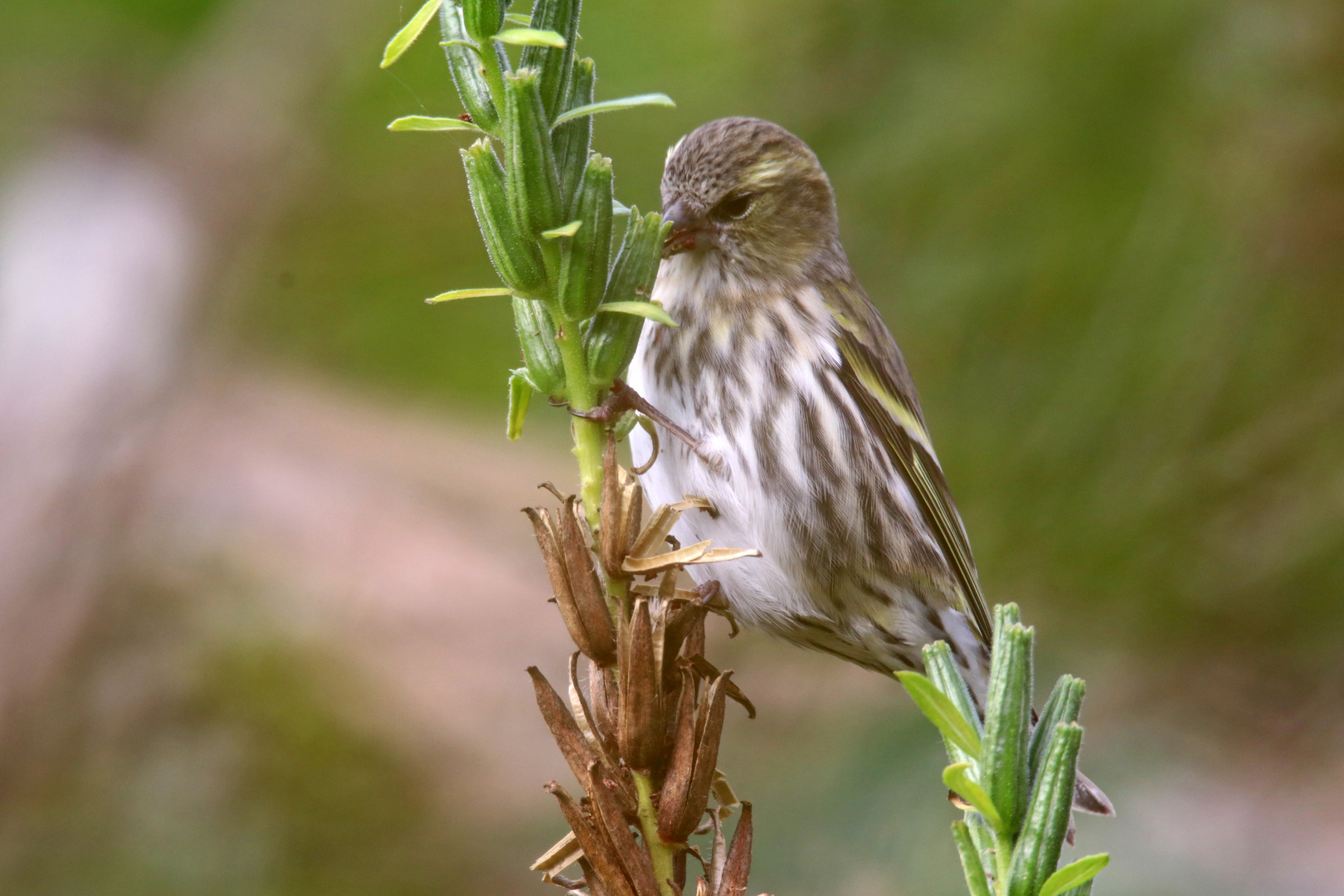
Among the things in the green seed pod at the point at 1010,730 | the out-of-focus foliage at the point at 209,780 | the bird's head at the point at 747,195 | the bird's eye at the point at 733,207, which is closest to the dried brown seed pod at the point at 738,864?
the green seed pod at the point at 1010,730

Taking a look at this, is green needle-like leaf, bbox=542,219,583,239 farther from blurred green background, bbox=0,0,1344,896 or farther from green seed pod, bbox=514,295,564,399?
blurred green background, bbox=0,0,1344,896

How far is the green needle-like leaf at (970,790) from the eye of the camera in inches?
15.8

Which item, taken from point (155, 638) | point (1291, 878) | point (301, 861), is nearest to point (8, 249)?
point (155, 638)

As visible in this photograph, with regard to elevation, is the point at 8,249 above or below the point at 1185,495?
above

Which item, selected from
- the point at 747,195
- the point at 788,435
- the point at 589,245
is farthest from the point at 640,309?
the point at 747,195

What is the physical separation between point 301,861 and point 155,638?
1.87ft

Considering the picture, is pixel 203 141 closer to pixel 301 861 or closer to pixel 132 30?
pixel 132 30

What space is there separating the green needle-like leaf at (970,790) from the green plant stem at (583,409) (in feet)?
0.62

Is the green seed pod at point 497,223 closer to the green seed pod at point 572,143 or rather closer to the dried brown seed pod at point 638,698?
the green seed pod at point 572,143

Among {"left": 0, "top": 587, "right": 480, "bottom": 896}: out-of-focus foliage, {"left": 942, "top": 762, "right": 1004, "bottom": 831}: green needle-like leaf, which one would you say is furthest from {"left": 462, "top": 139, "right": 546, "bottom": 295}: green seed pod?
{"left": 0, "top": 587, "right": 480, "bottom": 896}: out-of-focus foliage

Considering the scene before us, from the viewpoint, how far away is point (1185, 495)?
1403 millimetres

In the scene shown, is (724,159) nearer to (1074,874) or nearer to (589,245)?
(589,245)

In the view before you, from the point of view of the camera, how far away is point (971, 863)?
464 millimetres

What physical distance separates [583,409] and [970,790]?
0.23m
